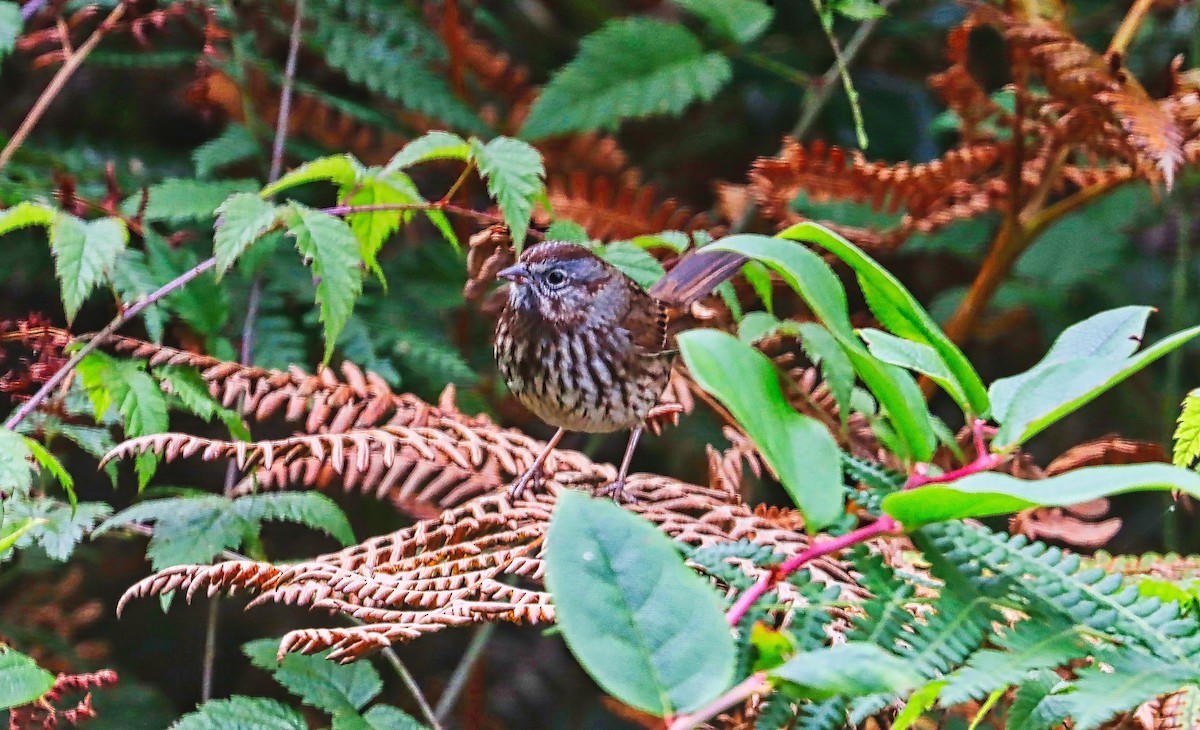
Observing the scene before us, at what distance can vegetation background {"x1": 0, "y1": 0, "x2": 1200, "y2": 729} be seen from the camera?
188cm

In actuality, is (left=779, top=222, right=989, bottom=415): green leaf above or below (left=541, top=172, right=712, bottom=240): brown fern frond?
above

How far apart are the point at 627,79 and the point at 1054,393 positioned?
63.9 inches

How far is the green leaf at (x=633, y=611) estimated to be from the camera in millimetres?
688

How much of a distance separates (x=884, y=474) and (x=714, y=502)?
1.46 feet

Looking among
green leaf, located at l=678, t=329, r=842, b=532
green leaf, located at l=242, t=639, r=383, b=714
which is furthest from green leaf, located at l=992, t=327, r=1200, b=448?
green leaf, located at l=242, t=639, r=383, b=714

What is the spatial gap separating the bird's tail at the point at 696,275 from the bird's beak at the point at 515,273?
0.23 meters

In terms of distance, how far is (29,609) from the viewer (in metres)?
2.11

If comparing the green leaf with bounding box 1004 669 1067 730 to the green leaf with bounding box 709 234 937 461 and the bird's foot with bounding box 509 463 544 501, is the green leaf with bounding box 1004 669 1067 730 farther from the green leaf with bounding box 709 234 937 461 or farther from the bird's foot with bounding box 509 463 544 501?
the bird's foot with bounding box 509 463 544 501

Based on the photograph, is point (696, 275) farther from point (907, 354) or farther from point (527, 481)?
point (907, 354)

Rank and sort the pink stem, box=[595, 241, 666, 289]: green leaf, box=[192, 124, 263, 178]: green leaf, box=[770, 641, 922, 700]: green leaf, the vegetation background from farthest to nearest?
box=[192, 124, 263, 178]: green leaf < the vegetation background < box=[595, 241, 666, 289]: green leaf < the pink stem < box=[770, 641, 922, 700]: green leaf

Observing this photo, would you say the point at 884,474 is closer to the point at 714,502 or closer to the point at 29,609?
the point at 714,502

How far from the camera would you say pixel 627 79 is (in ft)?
7.68

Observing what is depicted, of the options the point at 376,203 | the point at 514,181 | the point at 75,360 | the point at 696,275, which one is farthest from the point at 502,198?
the point at 75,360

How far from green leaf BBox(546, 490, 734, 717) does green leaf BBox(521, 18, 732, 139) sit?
159cm
